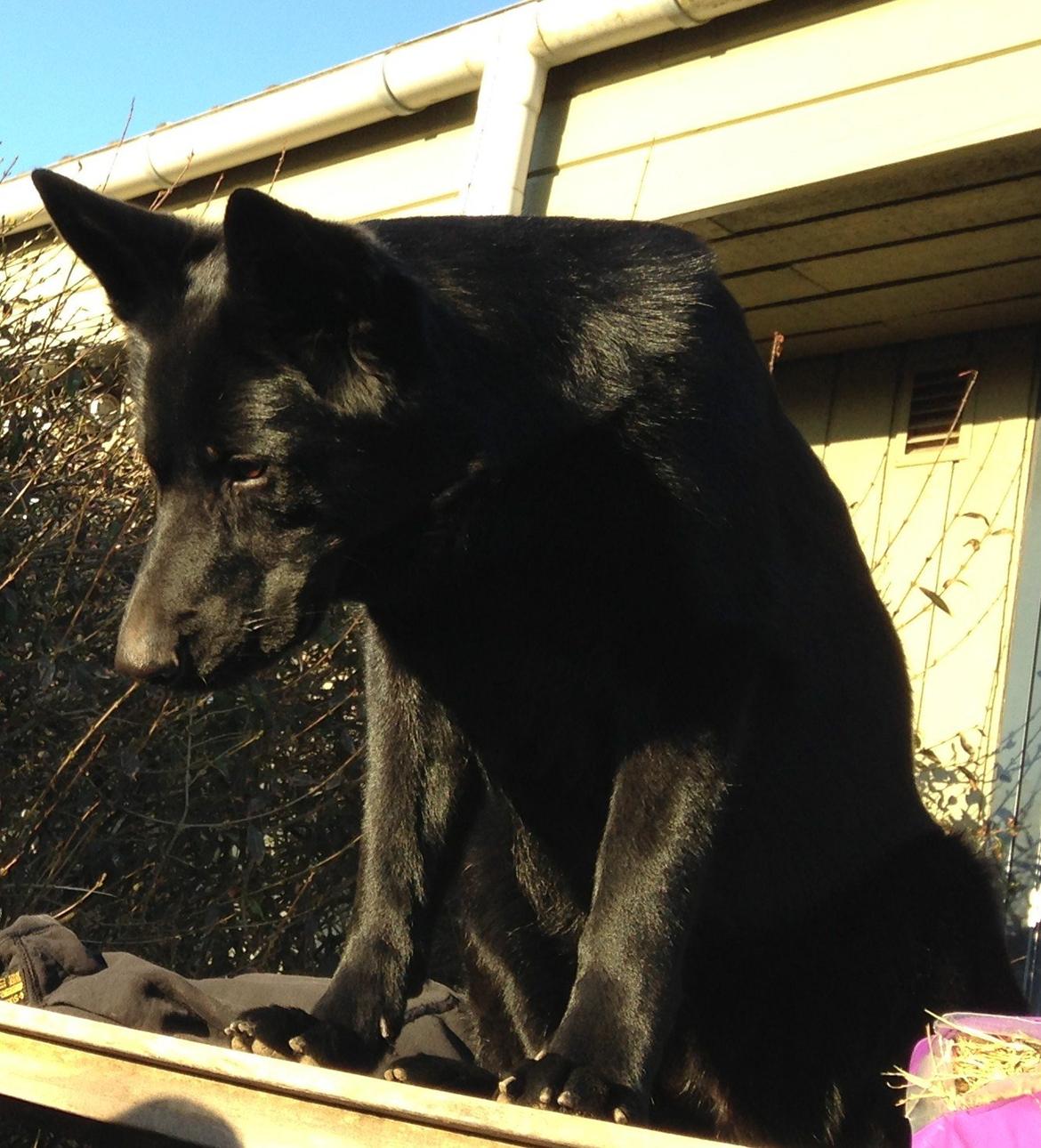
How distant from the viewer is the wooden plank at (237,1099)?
143 cm

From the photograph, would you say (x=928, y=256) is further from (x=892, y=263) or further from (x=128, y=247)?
(x=128, y=247)

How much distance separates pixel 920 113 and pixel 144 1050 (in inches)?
111

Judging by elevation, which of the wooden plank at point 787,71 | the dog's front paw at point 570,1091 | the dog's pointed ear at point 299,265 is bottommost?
the dog's front paw at point 570,1091

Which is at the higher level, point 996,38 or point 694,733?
point 996,38

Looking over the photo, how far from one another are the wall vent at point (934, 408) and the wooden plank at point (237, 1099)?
336 centimetres

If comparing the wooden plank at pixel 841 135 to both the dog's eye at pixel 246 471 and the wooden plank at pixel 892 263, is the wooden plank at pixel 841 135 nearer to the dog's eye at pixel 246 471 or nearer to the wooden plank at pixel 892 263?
the wooden plank at pixel 892 263

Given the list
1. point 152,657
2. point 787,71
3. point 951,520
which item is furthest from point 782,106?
point 152,657

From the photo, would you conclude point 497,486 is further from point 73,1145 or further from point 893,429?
point 893,429

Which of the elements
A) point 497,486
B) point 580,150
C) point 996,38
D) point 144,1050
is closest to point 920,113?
point 996,38

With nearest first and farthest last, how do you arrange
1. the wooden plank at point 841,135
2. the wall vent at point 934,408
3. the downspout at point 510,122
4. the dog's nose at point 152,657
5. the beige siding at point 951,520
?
1. the dog's nose at point 152,657
2. the wooden plank at point 841,135
3. the downspout at point 510,122
4. the beige siding at point 951,520
5. the wall vent at point 934,408

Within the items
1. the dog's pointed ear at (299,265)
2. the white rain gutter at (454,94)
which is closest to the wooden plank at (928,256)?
the white rain gutter at (454,94)

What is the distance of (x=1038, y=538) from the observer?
4.26 metres

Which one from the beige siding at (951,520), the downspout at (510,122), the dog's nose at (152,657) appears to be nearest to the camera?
the dog's nose at (152,657)

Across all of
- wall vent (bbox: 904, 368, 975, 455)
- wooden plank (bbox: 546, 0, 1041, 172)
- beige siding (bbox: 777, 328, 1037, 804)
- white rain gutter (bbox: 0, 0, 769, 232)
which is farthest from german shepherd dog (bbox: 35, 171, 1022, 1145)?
wall vent (bbox: 904, 368, 975, 455)
